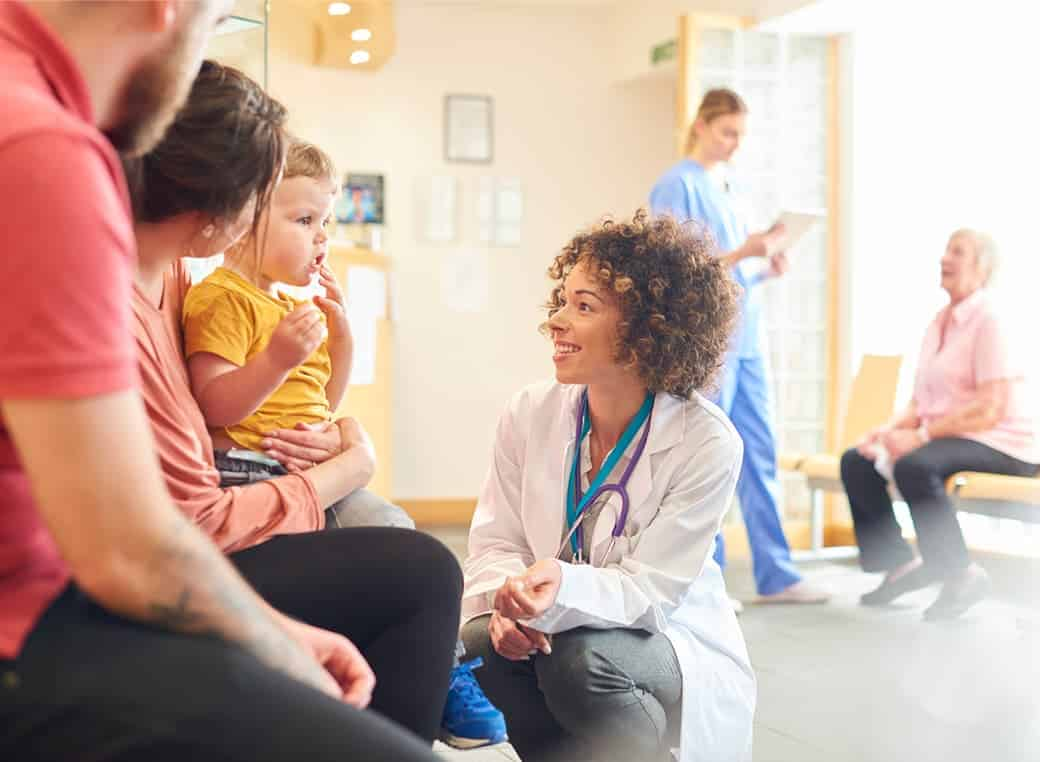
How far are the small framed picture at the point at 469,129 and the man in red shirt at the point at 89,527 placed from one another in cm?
624

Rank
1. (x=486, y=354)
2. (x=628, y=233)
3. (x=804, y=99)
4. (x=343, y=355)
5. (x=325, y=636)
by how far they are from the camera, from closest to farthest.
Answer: (x=325, y=636)
(x=343, y=355)
(x=628, y=233)
(x=804, y=99)
(x=486, y=354)

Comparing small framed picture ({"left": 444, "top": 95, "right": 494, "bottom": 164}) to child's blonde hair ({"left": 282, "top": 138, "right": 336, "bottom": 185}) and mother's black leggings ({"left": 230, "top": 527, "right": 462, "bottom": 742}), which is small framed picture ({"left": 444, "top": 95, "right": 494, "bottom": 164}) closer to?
child's blonde hair ({"left": 282, "top": 138, "right": 336, "bottom": 185})

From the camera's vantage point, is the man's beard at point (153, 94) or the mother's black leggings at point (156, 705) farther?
the man's beard at point (153, 94)

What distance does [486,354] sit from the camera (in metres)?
7.14

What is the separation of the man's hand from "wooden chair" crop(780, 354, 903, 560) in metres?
4.17

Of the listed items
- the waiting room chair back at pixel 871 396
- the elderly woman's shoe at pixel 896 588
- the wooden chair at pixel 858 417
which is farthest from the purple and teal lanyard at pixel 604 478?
the waiting room chair back at pixel 871 396

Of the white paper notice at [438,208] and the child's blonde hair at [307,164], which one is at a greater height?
the white paper notice at [438,208]

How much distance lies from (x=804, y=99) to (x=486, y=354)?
236 centimetres

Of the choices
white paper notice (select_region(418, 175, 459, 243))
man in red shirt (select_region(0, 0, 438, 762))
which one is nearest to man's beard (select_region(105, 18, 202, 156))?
man in red shirt (select_region(0, 0, 438, 762))

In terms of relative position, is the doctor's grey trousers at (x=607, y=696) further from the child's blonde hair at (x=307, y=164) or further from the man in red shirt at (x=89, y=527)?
the man in red shirt at (x=89, y=527)

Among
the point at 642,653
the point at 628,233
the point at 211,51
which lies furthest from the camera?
the point at 211,51

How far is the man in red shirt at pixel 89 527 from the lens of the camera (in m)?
0.80

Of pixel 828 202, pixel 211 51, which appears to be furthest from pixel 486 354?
pixel 211 51

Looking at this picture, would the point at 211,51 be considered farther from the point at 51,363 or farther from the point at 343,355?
the point at 51,363
